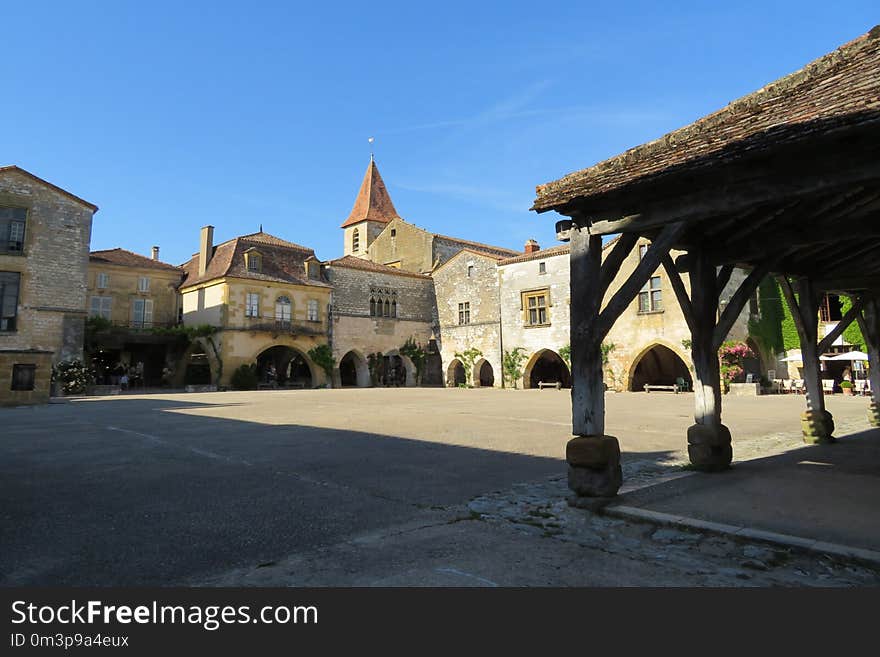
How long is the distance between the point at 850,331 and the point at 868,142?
2295 cm

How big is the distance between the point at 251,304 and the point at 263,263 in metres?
2.64

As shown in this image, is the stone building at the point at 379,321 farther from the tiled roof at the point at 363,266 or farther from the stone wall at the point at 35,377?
the stone wall at the point at 35,377

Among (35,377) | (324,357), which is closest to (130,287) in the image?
(324,357)

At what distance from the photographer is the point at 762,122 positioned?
13.5 ft

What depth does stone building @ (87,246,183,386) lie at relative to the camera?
28875mm

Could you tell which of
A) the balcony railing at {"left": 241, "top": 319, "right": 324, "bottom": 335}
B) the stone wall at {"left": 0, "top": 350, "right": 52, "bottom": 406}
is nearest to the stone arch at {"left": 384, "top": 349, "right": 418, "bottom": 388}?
the balcony railing at {"left": 241, "top": 319, "right": 324, "bottom": 335}

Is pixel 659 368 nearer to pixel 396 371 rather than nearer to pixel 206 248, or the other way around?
pixel 396 371

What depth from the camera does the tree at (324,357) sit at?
2934cm

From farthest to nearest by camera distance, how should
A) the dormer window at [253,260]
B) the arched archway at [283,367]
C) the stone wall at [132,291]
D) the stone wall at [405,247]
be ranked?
1. the stone wall at [405,247]
2. the arched archway at [283,367]
3. the stone wall at [132,291]
4. the dormer window at [253,260]

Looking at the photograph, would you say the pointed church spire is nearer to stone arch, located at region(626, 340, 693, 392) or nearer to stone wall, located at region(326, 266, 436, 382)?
stone wall, located at region(326, 266, 436, 382)

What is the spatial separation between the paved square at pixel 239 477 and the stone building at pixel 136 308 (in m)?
18.8

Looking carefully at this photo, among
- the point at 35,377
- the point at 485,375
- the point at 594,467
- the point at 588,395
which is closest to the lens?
the point at 594,467

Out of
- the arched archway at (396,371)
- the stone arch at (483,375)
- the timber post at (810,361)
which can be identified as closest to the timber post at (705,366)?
the timber post at (810,361)

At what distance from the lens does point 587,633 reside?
2.29 metres
